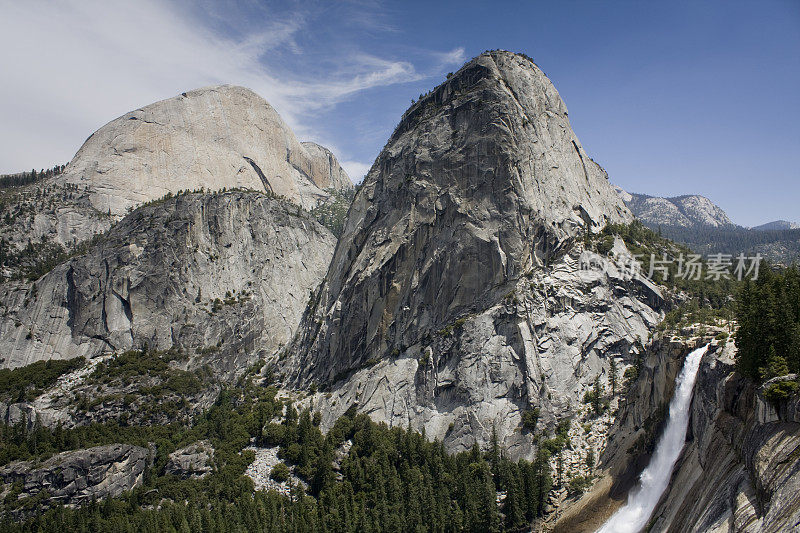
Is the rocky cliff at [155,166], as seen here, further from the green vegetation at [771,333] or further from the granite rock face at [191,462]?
the green vegetation at [771,333]

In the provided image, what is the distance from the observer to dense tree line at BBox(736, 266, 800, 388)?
41031 millimetres

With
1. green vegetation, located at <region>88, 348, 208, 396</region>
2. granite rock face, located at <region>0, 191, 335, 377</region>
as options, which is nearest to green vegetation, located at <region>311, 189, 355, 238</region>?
granite rock face, located at <region>0, 191, 335, 377</region>

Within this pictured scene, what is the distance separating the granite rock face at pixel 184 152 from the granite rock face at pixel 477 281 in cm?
6953

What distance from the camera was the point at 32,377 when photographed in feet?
302

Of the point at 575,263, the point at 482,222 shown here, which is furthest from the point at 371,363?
the point at 575,263

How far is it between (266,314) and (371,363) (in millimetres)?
37980

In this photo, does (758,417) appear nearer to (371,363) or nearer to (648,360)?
(648,360)

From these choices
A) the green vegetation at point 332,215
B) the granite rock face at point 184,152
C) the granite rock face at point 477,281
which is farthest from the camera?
the green vegetation at point 332,215

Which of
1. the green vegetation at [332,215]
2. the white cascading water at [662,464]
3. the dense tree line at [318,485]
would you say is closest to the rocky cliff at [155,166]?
the green vegetation at [332,215]

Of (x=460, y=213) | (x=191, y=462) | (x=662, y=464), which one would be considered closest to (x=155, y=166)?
(x=191, y=462)

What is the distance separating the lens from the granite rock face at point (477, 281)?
3105 inches

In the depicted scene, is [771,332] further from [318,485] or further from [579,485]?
[318,485]

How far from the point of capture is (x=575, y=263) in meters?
84.8

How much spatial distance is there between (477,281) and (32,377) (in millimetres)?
76669
